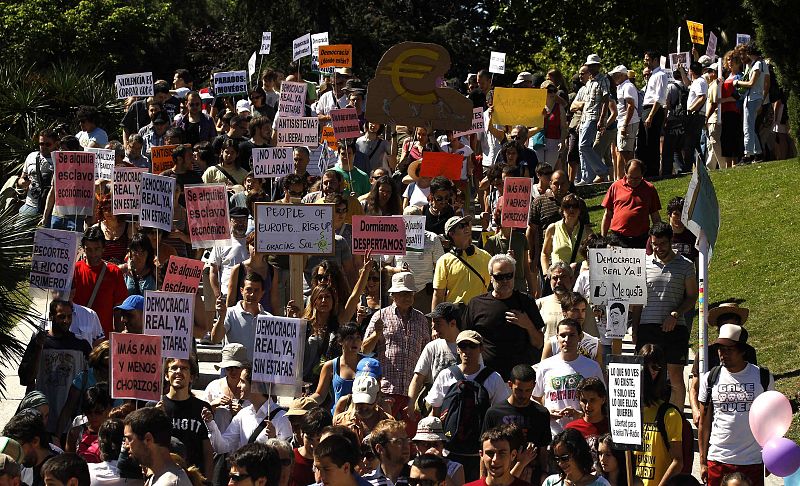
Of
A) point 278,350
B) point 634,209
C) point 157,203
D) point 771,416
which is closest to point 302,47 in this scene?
point 634,209

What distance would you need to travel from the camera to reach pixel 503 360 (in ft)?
39.3

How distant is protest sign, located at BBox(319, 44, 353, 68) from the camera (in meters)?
23.0

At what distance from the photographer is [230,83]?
2367 cm

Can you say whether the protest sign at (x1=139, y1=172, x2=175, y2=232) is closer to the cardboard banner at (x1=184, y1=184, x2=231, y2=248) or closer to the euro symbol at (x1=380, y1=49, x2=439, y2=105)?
the cardboard banner at (x1=184, y1=184, x2=231, y2=248)

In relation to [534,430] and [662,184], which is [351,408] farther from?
[662,184]

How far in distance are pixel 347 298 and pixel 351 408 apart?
2693 millimetres

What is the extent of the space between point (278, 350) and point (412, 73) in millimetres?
6558

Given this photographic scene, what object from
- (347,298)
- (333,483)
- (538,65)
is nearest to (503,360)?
(347,298)

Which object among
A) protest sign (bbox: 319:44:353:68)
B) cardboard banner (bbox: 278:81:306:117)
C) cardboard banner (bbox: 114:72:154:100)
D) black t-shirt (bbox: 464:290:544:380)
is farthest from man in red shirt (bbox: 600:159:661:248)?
cardboard banner (bbox: 114:72:154:100)

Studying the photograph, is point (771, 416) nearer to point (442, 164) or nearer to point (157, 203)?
point (157, 203)

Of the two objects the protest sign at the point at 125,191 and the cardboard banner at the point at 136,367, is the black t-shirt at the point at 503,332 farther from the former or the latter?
the protest sign at the point at 125,191

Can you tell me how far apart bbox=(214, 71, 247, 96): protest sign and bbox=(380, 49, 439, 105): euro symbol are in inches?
282

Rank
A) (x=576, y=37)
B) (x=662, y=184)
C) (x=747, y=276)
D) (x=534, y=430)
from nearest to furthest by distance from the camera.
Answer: (x=534, y=430)
(x=747, y=276)
(x=662, y=184)
(x=576, y=37)

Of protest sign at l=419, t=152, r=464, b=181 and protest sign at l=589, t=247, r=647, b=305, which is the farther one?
protest sign at l=419, t=152, r=464, b=181
